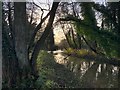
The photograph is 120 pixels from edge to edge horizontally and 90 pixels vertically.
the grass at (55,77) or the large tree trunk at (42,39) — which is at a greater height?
the large tree trunk at (42,39)

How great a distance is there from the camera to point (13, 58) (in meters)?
6.24

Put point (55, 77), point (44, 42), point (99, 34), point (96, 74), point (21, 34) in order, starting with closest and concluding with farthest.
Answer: point (21, 34)
point (99, 34)
point (44, 42)
point (55, 77)
point (96, 74)

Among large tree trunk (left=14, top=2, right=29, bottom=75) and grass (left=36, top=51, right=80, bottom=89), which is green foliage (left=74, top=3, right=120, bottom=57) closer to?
grass (left=36, top=51, right=80, bottom=89)

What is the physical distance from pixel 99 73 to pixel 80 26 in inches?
65.8

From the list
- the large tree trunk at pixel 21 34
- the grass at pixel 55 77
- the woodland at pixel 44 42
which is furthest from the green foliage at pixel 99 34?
the large tree trunk at pixel 21 34

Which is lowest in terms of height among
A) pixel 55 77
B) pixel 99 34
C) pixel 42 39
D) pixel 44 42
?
pixel 55 77

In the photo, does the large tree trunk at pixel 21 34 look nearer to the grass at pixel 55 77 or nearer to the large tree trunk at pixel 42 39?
Answer: the large tree trunk at pixel 42 39

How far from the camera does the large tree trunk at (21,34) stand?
243 inches

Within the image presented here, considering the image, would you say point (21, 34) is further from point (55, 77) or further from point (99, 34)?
point (99, 34)

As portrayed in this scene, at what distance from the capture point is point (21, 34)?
6.28 meters

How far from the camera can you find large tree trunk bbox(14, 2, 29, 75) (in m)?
6.16

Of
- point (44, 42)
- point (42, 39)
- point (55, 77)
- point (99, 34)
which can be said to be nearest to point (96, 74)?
point (55, 77)

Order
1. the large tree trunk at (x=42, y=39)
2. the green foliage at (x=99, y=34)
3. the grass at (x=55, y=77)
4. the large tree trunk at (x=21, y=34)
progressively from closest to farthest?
1. the large tree trunk at (x=21, y=34)
2. the grass at (x=55, y=77)
3. the green foliage at (x=99, y=34)
4. the large tree trunk at (x=42, y=39)

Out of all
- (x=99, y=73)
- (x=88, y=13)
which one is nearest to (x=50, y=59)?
(x=99, y=73)
